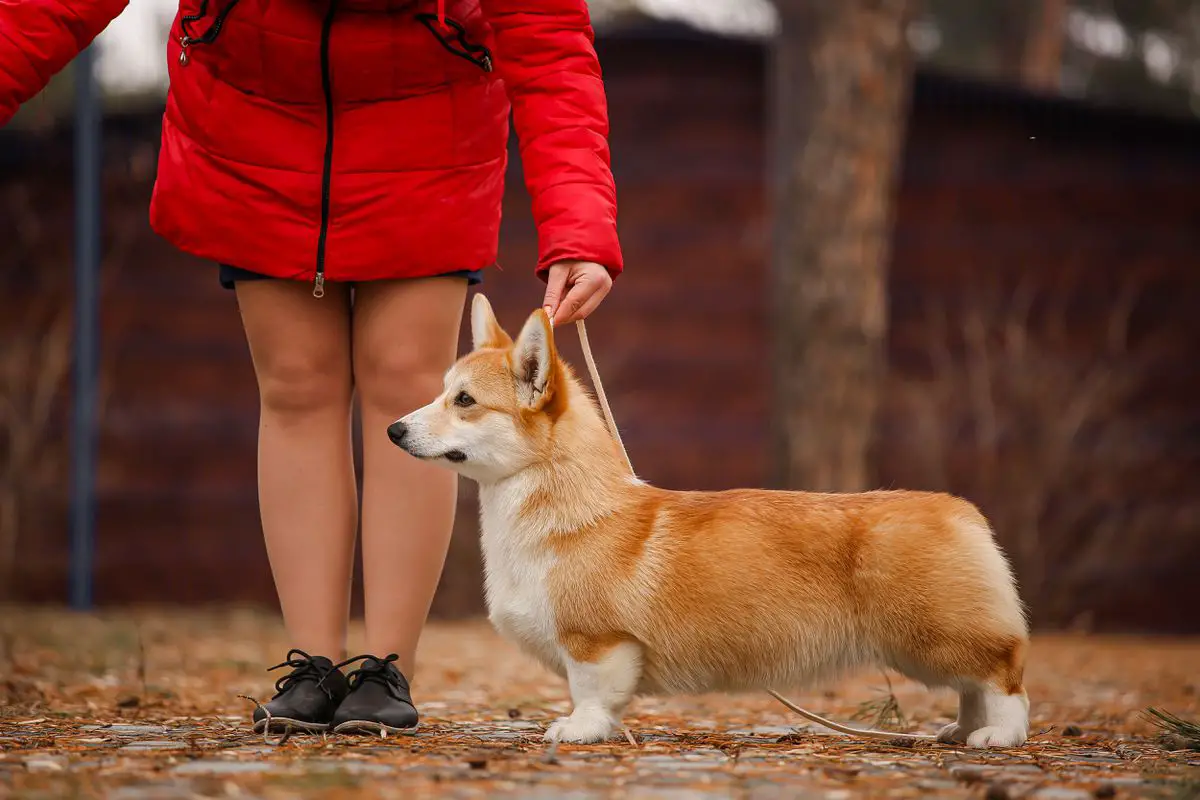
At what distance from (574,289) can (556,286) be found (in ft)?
0.21

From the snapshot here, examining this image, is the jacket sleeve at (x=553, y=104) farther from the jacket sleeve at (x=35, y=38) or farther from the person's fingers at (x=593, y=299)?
the jacket sleeve at (x=35, y=38)

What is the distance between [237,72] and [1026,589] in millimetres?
7574

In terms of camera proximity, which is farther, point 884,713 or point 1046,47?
point 1046,47

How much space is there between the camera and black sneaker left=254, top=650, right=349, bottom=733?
11.2 ft

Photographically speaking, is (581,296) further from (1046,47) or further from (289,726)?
(1046,47)

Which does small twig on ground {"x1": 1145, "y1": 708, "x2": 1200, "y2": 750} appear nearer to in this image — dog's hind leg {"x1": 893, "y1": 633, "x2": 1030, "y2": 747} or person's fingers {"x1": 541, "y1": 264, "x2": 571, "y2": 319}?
dog's hind leg {"x1": 893, "y1": 633, "x2": 1030, "y2": 747}

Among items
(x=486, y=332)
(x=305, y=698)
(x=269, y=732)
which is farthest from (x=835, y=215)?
(x=269, y=732)

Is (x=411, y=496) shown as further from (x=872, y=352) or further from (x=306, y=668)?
(x=872, y=352)

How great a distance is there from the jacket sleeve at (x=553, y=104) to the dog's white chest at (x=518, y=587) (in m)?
0.64

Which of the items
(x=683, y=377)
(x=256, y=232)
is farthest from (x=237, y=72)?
(x=683, y=377)

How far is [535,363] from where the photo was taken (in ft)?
11.6

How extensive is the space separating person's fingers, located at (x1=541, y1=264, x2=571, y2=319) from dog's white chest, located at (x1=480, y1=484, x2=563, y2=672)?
18.8 inches

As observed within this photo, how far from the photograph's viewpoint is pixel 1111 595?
10.8m

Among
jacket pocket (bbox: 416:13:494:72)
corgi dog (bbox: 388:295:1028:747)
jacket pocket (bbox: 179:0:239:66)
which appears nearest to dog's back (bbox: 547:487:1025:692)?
corgi dog (bbox: 388:295:1028:747)
